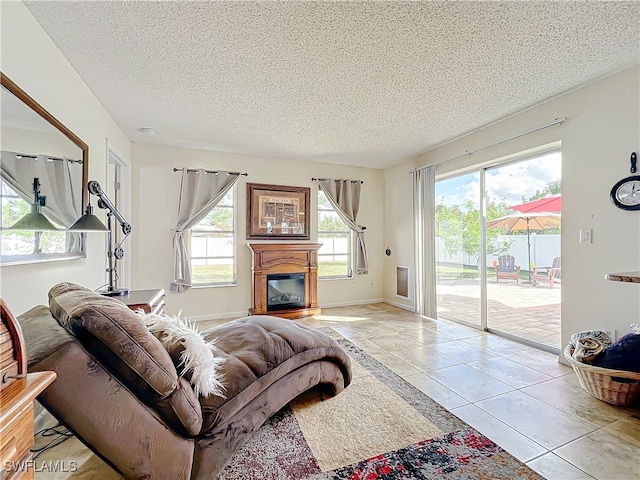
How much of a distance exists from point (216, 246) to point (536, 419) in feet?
13.6

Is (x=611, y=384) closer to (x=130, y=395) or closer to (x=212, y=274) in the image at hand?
(x=130, y=395)

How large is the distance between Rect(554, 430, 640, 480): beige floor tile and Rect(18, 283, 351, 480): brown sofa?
173 centimetres

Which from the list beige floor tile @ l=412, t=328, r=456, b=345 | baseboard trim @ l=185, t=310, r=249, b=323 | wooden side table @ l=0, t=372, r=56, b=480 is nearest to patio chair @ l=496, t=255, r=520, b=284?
beige floor tile @ l=412, t=328, r=456, b=345

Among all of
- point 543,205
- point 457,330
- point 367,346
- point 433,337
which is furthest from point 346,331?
point 543,205

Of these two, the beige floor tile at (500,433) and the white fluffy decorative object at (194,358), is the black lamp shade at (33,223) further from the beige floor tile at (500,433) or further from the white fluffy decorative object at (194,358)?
the beige floor tile at (500,433)

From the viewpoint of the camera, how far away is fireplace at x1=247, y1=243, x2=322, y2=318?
14.8 ft

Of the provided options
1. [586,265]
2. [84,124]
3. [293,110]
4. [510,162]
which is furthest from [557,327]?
[84,124]

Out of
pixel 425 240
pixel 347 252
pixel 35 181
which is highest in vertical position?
pixel 35 181

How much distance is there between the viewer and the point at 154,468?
4.14 ft

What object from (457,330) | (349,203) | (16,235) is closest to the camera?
(16,235)

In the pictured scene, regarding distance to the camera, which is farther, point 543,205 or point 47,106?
point 543,205

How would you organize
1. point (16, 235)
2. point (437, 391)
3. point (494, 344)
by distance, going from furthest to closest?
point (494, 344) → point (437, 391) → point (16, 235)

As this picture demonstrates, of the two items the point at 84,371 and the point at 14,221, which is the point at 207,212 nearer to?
the point at 14,221

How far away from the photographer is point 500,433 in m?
1.81
